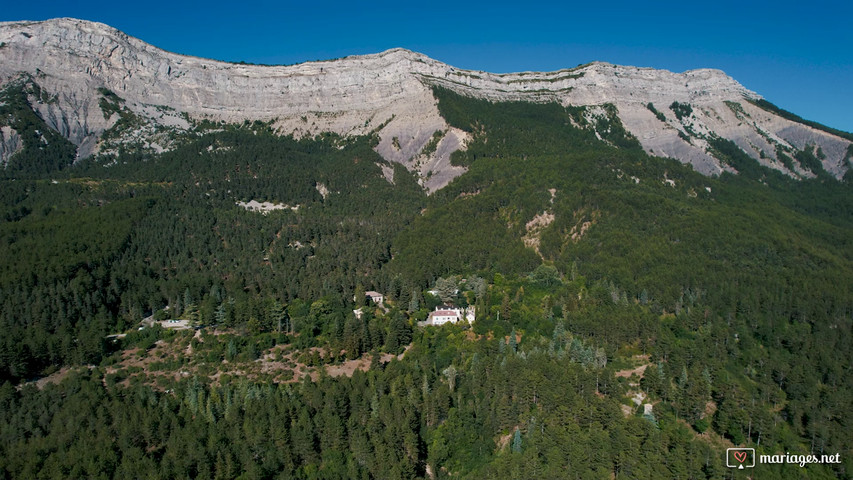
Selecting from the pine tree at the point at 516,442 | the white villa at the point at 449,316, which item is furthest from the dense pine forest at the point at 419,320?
the white villa at the point at 449,316

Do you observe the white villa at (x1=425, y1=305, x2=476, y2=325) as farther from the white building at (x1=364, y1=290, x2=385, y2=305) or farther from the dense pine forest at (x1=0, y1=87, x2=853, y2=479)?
the white building at (x1=364, y1=290, x2=385, y2=305)

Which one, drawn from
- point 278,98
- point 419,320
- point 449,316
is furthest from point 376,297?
point 278,98

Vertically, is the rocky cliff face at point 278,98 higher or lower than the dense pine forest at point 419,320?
higher

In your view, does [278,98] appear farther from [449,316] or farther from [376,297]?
[449,316]

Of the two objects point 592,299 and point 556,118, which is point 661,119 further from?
point 592,299

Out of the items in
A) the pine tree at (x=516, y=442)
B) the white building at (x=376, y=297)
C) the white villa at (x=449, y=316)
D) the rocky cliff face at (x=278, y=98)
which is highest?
the rocky cliff face at (x=278, y=98)

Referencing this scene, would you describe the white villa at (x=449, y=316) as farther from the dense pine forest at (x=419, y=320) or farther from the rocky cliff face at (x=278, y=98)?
the rocky cliff face at (x=278, y=98)

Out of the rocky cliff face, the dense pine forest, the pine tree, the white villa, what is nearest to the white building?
the dense pine forest
